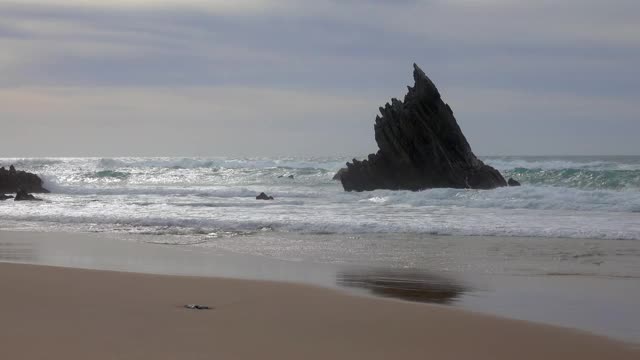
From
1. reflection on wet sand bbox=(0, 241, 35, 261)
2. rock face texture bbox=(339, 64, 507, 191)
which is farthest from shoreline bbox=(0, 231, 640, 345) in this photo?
rock face texture bbox=(339, 64, 507, 191)

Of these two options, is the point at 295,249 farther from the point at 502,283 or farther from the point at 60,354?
the point at 60,354

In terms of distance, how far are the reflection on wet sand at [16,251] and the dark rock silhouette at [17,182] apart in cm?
2269

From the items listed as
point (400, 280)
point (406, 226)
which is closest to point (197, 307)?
point (400, 280)

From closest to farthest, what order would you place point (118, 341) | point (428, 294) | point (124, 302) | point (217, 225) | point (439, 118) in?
point (118, 341) < point (124, 302) < point (428, 294) < point (217, 225) < point (439, 118)

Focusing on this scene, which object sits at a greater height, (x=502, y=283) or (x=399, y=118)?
(x=399, y=118)

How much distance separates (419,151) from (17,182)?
19330 millimetres

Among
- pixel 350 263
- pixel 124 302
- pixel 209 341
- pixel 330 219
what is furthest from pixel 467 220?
pixel 209 341

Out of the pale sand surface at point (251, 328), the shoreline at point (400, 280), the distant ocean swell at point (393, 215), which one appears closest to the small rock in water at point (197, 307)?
the pale sand surface at point (251, 328)

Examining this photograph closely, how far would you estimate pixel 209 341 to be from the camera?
19.7ft

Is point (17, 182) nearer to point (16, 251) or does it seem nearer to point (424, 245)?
point (16, 251)

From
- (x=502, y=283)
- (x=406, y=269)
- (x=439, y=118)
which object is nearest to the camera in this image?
(x=502, y=283)

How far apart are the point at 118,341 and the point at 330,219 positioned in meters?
12.5

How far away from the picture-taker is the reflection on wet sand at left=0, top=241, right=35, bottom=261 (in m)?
11.6

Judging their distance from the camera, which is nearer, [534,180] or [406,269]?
[406,269]
